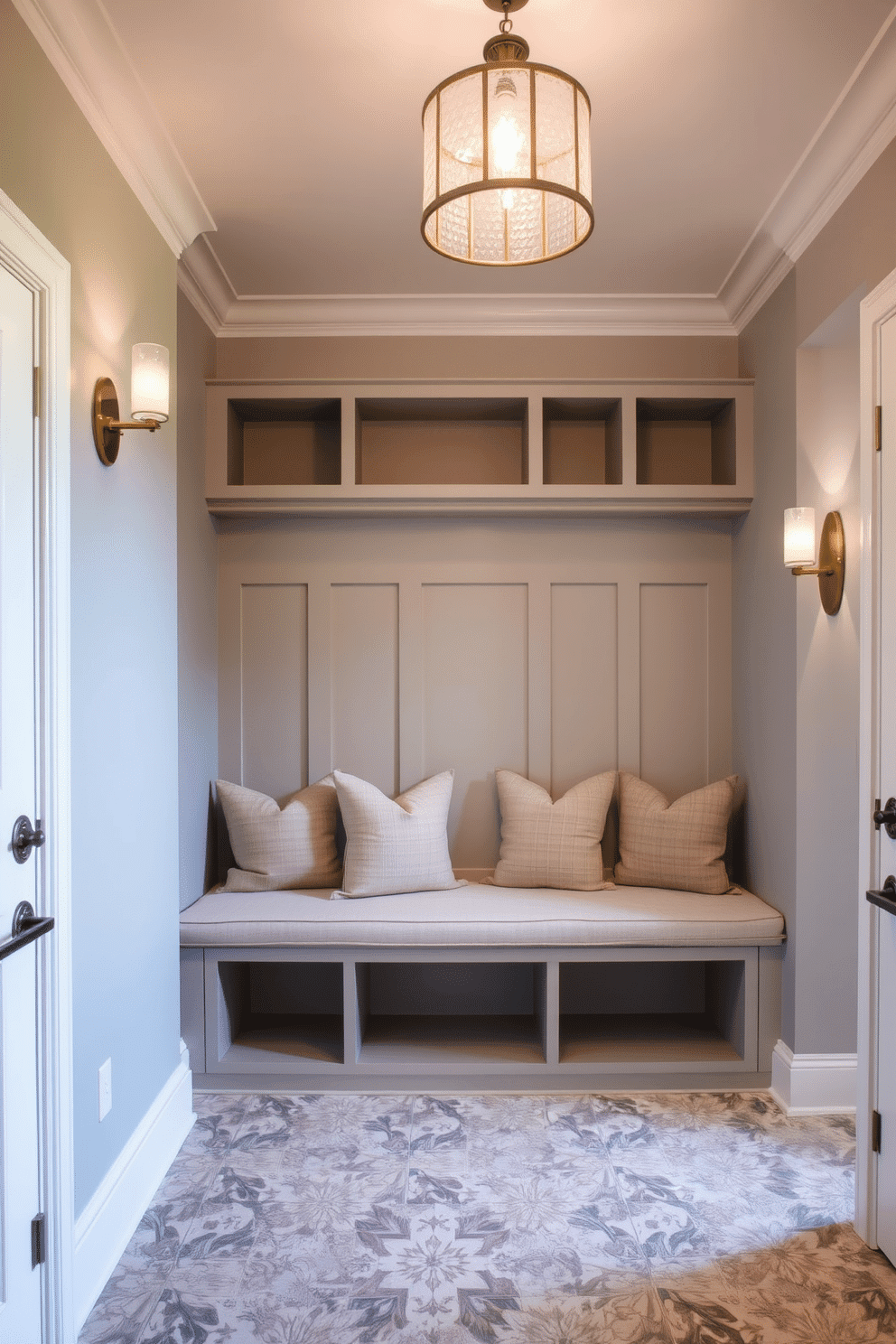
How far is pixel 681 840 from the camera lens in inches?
118

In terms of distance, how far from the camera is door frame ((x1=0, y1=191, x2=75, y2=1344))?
1635 millimetres

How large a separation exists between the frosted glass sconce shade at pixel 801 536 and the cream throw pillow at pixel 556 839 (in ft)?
3.50

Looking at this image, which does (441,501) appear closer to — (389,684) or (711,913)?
(389,684)

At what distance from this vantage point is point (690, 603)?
3.28 meters

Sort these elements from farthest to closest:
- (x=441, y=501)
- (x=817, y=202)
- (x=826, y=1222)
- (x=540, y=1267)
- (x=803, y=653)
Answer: (x=441, y=501), (x=803, y=653), (x=817, y=202), (x=826, y=1222), (x=540, y=1267)

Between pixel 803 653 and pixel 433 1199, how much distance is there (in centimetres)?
185

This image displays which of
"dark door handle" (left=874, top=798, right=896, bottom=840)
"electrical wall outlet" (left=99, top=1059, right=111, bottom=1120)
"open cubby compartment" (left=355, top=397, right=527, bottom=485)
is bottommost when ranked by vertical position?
"electrical wall outlet" (left=99, top=1059, right=111, bottom=1120)

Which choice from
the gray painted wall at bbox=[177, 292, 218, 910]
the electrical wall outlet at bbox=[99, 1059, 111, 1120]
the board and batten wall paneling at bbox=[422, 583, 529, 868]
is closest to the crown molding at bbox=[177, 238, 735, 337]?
the gray painted wall at bbox=[177, 292, 218, 910]

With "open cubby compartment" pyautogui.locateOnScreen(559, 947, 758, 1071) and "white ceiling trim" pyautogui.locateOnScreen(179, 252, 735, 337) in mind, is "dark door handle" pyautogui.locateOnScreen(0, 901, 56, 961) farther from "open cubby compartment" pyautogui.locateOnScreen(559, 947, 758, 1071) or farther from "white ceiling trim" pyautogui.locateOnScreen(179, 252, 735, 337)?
"white ceiling trim" pyautogui.locateOnScreen(179, 252, 735, 337)

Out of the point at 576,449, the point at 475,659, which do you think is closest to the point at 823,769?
the point at 475,659

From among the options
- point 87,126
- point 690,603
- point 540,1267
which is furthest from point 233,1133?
point 87,126

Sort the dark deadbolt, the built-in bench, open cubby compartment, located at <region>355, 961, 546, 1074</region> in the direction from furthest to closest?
1. open cubby compartment, located at <region>355, 961, 546, 1074</region>
2. the built-in bench
3. the dark deadbolt

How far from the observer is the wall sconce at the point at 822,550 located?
2.46 meters

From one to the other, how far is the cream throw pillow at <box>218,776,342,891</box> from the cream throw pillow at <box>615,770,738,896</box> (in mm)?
1108
